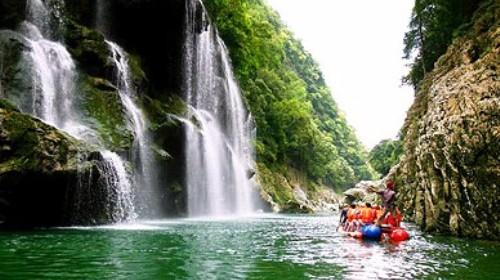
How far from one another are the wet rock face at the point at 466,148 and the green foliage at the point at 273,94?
90.4 ft

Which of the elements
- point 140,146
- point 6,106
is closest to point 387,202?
point 140,146

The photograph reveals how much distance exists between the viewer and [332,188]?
3312 inches

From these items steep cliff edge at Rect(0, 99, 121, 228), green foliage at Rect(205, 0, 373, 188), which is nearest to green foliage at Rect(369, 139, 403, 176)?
green foliage at Rect(205, 0, 373, 188)

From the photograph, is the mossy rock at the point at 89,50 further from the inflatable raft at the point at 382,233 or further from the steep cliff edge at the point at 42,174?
the inflatable raft at the point at 382,233

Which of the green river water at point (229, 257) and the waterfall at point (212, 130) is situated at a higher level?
the waterfall at point (212, 130)

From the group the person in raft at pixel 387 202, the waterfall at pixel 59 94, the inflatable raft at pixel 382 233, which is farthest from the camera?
the waterfall at pixel 59 94

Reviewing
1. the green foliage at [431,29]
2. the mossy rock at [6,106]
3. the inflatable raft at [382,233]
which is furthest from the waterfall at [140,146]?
the green foliage at [431,29]

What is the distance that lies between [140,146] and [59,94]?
4515 mm

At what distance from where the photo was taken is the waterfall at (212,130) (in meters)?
33.7

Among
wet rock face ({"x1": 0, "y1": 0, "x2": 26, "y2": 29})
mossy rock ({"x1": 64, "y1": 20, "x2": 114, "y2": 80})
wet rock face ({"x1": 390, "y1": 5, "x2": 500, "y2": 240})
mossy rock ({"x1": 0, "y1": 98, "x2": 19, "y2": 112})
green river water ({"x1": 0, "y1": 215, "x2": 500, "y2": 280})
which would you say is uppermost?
wet rock face ({"x1": 0, "y1": 0, "x2": 26, "y2": 29})

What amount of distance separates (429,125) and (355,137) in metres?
99.1

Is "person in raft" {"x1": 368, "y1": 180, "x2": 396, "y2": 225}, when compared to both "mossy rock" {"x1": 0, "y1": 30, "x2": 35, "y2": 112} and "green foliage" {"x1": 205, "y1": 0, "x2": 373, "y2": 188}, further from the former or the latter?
"green foliage" {"x1": 205, "y1": 0, "x2": 373, "y2": 188}

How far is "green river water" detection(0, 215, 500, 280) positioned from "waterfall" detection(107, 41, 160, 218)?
897 centimetres

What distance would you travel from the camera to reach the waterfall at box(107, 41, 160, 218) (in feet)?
85.1
